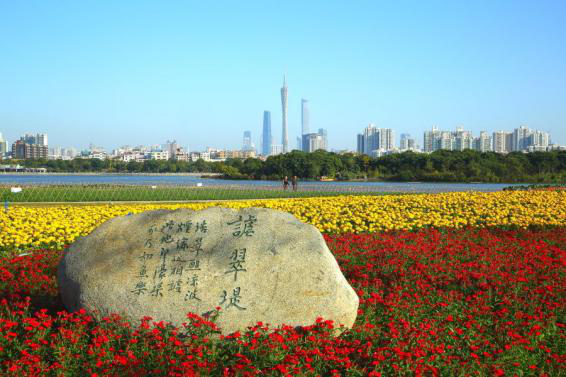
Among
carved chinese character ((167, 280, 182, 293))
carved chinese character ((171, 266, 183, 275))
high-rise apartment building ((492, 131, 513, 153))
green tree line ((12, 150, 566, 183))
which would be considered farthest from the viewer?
high-rise apartment building ((492, 131, 513, 153))

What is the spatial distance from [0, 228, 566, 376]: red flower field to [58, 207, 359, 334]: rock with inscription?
16 centimetres

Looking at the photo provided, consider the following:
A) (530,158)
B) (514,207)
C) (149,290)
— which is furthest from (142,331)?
(530,158)

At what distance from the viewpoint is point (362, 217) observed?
13016 millimetres

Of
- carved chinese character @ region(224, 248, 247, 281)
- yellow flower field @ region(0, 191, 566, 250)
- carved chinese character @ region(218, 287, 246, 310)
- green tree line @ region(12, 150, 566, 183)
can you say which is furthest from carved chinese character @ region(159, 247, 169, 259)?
green tree line @ region(12, 150, 566, 183)

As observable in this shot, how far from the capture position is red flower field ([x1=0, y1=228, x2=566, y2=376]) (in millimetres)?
Answer: 4316

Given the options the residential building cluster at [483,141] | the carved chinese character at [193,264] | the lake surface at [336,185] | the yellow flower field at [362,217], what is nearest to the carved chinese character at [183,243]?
the carved chinese character at [193,264]

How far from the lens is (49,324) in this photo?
498 cm

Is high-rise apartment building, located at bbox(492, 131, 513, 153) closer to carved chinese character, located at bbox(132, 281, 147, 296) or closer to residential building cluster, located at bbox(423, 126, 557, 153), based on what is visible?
residential building cluster, located at bbox(423, 126, 557, 153)

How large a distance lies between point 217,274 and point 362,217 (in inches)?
320

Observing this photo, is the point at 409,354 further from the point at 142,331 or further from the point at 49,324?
Answer: the point at 49,324

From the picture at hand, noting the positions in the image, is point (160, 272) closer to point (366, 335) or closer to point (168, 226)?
point (168, 226)

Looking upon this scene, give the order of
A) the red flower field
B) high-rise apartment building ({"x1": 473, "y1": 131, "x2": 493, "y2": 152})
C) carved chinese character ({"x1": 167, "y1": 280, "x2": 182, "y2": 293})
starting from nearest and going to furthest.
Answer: the red flower field, carved chinese character ({"x1": 167, "y1": 280, "x2": 182, "y2": 293}), high-rise apartment building ({"x1": 473, "y1": 131, "x2": 493, "y2": 152})


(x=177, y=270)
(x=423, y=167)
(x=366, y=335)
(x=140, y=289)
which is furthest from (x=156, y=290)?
(x=423, y=167)

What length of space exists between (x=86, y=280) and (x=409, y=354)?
2.91 meters
